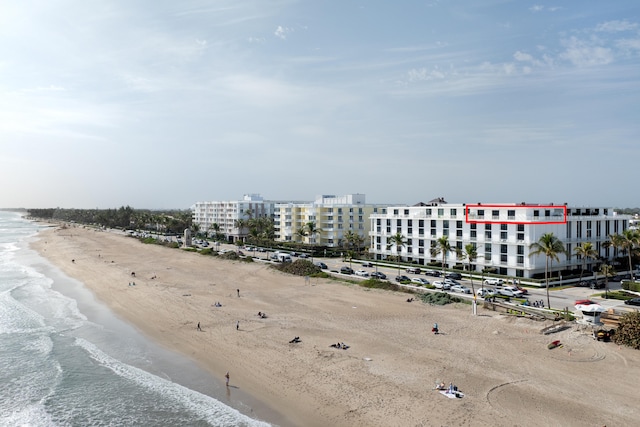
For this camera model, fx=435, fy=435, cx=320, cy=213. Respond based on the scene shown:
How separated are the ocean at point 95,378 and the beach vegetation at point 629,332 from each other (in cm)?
2814

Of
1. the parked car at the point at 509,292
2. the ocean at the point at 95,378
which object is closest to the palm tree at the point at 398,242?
the parked car at the point at 509,292

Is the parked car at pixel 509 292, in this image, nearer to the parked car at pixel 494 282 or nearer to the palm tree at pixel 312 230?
the parked car at pixel 494 282

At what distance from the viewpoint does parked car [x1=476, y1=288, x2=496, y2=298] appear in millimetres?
47737

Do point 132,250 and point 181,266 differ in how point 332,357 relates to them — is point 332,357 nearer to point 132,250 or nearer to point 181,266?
point 181,266

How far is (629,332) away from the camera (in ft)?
109

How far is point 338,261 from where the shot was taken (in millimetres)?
84188

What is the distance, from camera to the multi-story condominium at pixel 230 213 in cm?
13638

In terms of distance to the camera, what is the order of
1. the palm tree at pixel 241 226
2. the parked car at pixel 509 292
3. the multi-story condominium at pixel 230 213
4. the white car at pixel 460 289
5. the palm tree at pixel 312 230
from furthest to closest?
the multi-story condominium at pixel 230 213, the palm tree at pixel 241 226, the palm tree at pixel 312 230, the white car at pixel 460 289, the parked car at pixel 509 292

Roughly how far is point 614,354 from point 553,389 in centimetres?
897

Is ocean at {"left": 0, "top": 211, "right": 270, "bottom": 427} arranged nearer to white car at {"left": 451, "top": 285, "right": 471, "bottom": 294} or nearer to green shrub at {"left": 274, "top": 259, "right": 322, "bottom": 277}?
green shrub at {"left": 274, "top": 259, "right": 322, "bottom": 277}

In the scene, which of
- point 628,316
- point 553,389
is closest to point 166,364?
point 553,389

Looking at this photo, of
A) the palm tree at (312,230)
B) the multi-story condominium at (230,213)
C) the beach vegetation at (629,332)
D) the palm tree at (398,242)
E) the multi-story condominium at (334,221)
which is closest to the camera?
the beach vegetation at (629,332)

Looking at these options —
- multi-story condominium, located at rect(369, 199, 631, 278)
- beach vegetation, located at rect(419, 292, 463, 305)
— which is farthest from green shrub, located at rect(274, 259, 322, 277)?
beach vegetation, located at rect(419, 292, 463, 305)

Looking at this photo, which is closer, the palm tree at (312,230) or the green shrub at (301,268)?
the green shrub at (301,268)
